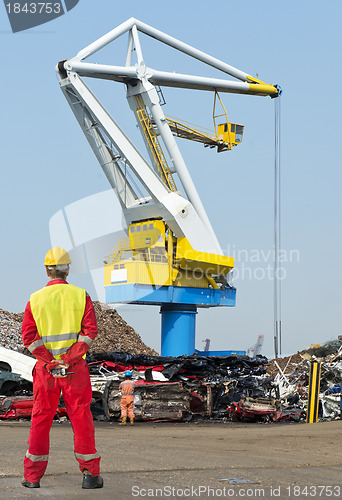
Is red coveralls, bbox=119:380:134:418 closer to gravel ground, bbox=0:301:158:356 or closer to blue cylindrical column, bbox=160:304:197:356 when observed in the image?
gravel ground, bbox=0:301:158:356

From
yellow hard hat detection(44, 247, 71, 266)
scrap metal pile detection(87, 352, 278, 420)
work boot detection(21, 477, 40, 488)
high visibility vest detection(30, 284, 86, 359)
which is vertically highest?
yellow hard hat detection(44, 247, 71, 266)

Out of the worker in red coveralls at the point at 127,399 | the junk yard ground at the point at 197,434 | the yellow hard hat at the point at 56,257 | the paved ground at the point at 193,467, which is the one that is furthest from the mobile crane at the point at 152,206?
the yellow hard hat at the point at 56,257

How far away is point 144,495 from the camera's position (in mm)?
4812

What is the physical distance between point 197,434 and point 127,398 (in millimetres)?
2834

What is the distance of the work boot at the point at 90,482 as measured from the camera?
5.06 metres

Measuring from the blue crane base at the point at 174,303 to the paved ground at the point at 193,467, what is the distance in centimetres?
1345

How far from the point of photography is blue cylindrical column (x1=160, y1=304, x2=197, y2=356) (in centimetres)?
2525

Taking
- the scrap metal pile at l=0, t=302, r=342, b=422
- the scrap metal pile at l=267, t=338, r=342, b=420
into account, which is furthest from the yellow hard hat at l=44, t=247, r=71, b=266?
the scrap metal pile at l=267, t=338, r=342, b=420

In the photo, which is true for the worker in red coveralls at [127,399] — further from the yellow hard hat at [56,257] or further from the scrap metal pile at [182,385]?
the yellow hard hat at [56,257]

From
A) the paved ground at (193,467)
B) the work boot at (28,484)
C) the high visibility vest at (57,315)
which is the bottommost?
the paved ground at (193,467)

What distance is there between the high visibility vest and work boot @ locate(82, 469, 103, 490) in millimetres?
914

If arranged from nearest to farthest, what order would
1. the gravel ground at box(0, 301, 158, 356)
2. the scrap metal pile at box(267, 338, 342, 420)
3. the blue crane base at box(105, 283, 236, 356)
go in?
the scrap metal pile at box(267, 338, 342, 420) < the blue crane base at box(105, 283, 236, 356) < the gravel ground at box(0, 301, 158, 356)

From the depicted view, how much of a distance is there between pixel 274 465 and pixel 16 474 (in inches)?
98.2

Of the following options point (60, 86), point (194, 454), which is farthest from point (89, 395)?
point (60, 86)
